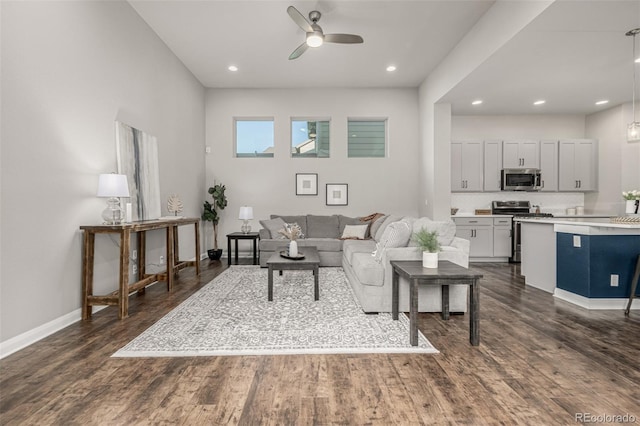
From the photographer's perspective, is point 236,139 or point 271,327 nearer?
point 271,327

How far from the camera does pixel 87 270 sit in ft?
10.2

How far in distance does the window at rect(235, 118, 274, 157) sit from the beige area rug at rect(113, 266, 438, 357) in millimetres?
3717

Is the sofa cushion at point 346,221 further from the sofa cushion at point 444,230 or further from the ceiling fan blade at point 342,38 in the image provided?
the ceiling fan blade at point 342,38

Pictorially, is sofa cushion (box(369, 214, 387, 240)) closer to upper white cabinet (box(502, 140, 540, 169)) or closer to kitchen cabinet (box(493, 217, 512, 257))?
kitchen cabinet (box(493, 217, 512, 257))

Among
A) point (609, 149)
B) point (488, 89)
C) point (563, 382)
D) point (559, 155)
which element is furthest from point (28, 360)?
point (609, 149)

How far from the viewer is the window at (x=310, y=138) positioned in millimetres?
7145

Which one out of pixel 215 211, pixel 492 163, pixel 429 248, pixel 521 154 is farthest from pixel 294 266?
pixel 521 154

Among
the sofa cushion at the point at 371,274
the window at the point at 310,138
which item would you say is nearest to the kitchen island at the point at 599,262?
the sofa cushion at the point at 371,274

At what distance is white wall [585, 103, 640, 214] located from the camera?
20.6 ft

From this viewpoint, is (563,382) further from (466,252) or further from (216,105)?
(216,105)

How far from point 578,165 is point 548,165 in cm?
62

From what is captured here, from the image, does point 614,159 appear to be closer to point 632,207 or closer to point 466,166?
point 466,166

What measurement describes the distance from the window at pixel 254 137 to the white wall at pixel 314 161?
0.51 feet

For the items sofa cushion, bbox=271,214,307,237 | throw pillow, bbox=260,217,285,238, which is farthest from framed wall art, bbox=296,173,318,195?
throw pillow, bbox=260,217,285,238
